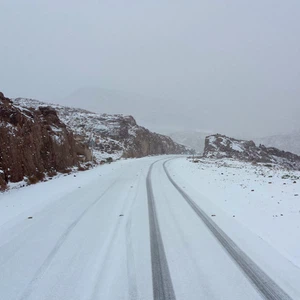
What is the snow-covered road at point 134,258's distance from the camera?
2971mm

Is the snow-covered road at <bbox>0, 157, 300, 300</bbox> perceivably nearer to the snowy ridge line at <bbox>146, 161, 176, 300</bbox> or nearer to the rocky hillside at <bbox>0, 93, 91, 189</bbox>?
the snowy ridge line at <bbox>146, 161, 176, 300</bbox>

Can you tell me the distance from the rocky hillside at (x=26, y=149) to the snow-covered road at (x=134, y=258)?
600 cm

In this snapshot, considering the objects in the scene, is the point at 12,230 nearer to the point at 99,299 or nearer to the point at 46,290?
the point at 46,290

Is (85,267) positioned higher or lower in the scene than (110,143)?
lower

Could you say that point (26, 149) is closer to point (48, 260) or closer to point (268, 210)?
point (48, 260)

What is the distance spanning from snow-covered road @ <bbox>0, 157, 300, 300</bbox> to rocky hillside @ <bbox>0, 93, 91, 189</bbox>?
600 cm

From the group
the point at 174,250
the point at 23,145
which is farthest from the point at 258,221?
the point at 23,145

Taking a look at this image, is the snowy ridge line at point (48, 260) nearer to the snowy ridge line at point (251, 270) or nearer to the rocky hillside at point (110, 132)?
the snowy ridge line at point (251, 270)

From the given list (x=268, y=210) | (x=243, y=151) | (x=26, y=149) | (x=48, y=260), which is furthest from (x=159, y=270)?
(x=243, y=151)

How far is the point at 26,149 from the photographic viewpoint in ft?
44.9

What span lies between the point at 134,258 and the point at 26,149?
12427 mm

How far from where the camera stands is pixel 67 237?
4.74m

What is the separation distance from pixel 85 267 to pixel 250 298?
239 centimetres

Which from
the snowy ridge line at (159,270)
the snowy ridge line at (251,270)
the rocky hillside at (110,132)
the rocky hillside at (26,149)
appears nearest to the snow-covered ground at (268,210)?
the snowy ridge line at (251,270)
